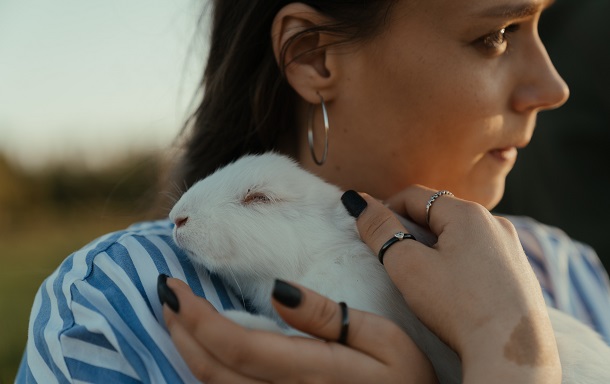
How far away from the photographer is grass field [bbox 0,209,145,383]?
409cm

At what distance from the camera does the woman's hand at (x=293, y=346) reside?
122 cm

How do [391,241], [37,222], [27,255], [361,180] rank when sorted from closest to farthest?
[391,241] < [361,180] < [27,255] < [37,222]

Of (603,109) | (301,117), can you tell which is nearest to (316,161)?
(301,117)

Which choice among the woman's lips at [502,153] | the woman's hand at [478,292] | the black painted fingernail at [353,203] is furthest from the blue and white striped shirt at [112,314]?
the woman's lips at [502,153]

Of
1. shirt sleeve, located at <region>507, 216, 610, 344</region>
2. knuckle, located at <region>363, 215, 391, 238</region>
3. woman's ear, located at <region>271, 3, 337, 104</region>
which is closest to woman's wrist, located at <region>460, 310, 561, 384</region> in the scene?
knuckle, located at <region>363, 215, 391, 238</region>

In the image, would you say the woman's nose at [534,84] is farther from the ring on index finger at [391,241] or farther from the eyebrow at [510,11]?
the ring on index finger at [391,241]

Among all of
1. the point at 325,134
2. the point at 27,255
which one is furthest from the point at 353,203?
the point at 27,255

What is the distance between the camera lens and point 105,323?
132 cm

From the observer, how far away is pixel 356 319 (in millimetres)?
1307

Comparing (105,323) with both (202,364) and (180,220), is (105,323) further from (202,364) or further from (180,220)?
(180,220)

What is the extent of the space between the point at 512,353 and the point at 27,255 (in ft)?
21.3

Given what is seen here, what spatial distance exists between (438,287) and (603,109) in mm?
5450

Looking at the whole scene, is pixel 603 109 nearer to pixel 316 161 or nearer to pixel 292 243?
pixel 316 161

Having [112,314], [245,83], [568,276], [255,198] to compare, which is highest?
[245,83]
